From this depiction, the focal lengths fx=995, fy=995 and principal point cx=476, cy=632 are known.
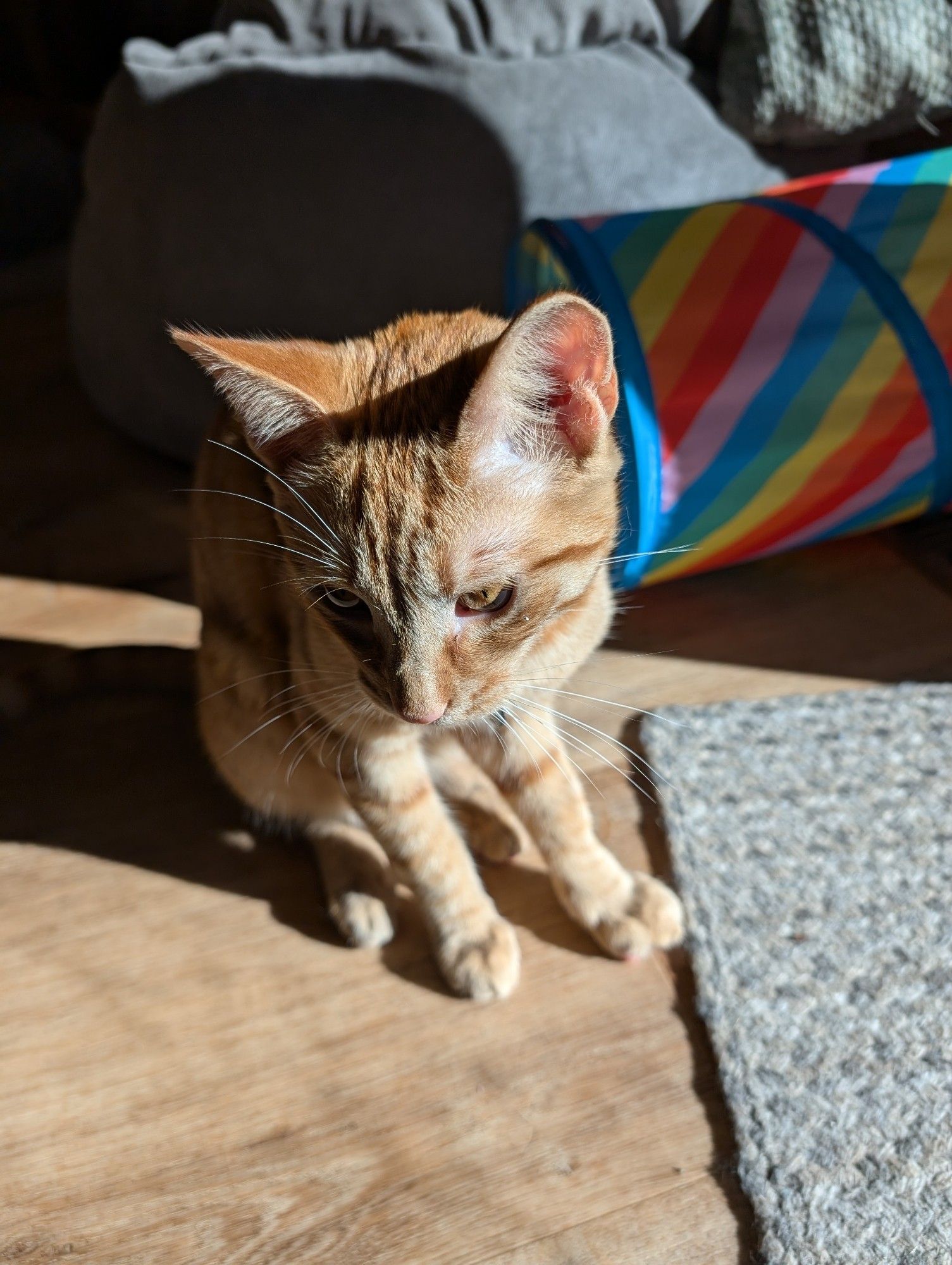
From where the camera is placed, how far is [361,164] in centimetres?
193

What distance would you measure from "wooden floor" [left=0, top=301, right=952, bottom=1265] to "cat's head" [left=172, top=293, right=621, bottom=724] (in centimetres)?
46

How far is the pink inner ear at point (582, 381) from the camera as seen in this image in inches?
33.5

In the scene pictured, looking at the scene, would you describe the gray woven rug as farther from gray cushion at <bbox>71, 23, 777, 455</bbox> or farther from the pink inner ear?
gray cushion at <bbox>71, 23, 777, 455</bbox>

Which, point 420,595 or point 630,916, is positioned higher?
point 420,595

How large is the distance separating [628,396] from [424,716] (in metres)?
0.71

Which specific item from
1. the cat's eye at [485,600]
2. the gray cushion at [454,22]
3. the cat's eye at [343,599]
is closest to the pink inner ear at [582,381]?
the cat's eye at [485,600]

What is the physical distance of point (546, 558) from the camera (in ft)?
3.31

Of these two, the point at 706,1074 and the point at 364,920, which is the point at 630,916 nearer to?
the point at 706,1074

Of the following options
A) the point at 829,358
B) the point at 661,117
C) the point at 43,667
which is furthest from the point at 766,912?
the point at 661,117

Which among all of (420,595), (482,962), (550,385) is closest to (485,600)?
(420,595)

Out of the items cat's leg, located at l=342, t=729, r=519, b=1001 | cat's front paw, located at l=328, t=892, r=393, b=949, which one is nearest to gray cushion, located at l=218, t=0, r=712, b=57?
cat's leg, located at l=342, t=729, r=519, b=1001

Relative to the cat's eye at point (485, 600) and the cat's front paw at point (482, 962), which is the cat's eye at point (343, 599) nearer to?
the cat's eye at point (485, 600)

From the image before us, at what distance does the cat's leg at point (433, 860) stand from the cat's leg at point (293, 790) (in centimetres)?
10

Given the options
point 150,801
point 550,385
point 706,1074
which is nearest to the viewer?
point 550,385
